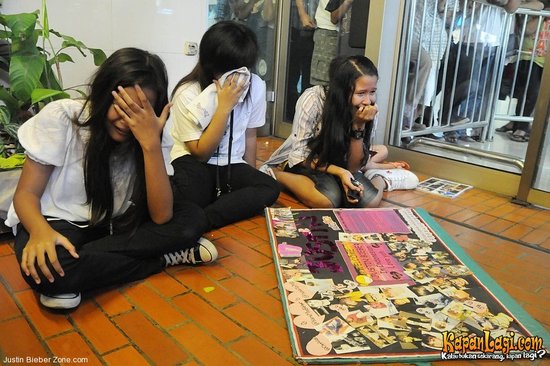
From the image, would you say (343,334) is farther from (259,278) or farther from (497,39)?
(497,39)

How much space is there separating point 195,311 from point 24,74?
1.05 m

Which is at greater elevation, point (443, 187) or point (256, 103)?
point (256, 103)

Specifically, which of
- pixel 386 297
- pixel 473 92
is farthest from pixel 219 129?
pixel 473 92

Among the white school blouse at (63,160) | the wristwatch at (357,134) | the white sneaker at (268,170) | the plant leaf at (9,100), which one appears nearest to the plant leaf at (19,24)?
the plant leaf at (9,100)

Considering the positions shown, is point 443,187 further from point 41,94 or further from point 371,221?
point 41,94

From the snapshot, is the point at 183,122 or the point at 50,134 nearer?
the point at 50,134

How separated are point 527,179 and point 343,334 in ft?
4.96

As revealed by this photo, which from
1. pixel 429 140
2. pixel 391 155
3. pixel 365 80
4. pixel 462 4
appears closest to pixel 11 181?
pixel 365 80

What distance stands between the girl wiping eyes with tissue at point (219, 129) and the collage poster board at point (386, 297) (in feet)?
0.52

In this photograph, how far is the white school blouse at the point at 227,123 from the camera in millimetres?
1691

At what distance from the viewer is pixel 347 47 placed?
2.83 metres

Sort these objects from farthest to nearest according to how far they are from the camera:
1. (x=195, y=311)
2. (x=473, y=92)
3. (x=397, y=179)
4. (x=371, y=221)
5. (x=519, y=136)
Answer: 1. (x=519, y=136)
2. (x=473, y=92)
3. (x=397, y=179)
4. (x=371, y=221)
5. (x=195, y=311)

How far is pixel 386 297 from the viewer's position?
119cm
